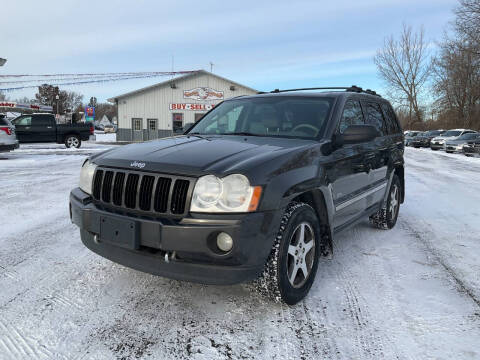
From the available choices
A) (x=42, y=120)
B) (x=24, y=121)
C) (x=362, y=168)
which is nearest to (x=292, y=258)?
(x=362, y=168)

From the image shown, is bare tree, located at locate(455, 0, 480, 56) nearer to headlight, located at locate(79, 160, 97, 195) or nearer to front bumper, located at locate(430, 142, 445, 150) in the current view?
front bumper, located at locate(430, 142, 445, 150)

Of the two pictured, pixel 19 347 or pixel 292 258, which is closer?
pixel 19 347

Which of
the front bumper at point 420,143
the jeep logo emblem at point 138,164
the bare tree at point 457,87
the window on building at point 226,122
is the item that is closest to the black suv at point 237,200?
the jeep logo emblem at point 138,164

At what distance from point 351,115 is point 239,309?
224 cm

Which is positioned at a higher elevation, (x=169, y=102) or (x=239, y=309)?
(x=169, y=102)

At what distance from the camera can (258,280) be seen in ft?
8.43

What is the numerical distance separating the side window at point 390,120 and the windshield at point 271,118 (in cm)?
170

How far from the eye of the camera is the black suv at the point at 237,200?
89.7 inches

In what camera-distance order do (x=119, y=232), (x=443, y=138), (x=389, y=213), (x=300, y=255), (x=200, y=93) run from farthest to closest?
(x=200, y=93)
(x=443, y=138)
(x=389, y=213)
(x=300, y=255)
(x=119, y=232)

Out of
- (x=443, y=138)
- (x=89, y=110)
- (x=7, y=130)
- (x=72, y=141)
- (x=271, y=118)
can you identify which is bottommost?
(x=72, y=141)

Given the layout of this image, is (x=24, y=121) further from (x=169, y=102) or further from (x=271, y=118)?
(x=271, y=118)

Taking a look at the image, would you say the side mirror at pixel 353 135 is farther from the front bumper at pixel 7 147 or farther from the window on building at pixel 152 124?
the window on building at pixel 152 124

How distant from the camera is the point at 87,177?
2.99 m

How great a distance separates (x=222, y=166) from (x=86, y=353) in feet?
4.40
